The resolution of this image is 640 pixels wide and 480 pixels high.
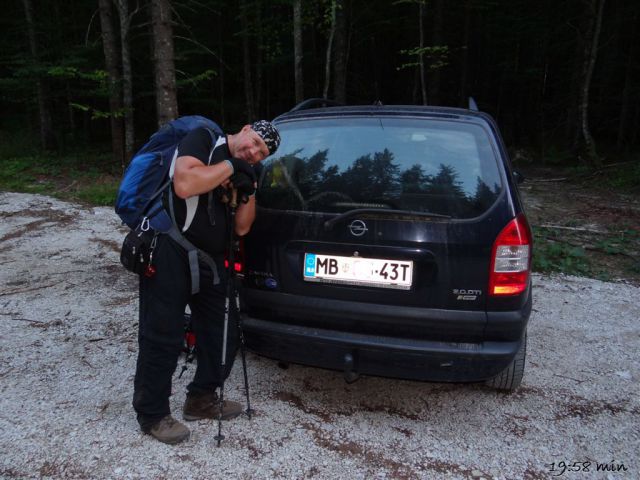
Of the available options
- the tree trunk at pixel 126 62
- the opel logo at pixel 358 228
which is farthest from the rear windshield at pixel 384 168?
the tree trunk at pixel 126 62

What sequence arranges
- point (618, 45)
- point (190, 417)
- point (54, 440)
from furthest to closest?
point (618, 45) < point (190, 417) < point (54, 440)

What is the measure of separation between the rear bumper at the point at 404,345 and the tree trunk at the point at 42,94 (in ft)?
53.6

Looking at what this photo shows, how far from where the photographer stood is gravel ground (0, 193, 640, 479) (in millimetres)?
2432

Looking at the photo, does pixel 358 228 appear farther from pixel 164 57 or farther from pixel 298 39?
pixel 298 39

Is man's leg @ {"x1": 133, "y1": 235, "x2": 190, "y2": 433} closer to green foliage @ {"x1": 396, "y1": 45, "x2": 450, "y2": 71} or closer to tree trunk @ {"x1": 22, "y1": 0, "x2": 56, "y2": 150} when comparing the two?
green foliage @ {"x1": 396, "y1": 45, "x2": 450, "y2": 71}

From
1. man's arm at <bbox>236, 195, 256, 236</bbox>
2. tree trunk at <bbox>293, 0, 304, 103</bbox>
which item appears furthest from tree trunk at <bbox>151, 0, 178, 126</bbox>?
tree trunk at <bbox>293, 0, 304, 103</bbox>

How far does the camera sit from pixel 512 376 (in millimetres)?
3047

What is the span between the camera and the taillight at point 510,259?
96.2 inches

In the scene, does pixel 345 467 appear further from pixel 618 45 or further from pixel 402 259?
pixel 618 45

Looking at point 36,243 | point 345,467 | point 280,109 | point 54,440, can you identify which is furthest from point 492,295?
point 280,109

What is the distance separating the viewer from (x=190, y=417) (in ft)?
9.14

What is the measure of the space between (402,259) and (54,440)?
7.13 ft

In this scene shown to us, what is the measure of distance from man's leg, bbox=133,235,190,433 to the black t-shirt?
126mm

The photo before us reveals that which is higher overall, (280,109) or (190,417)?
(280,109)
